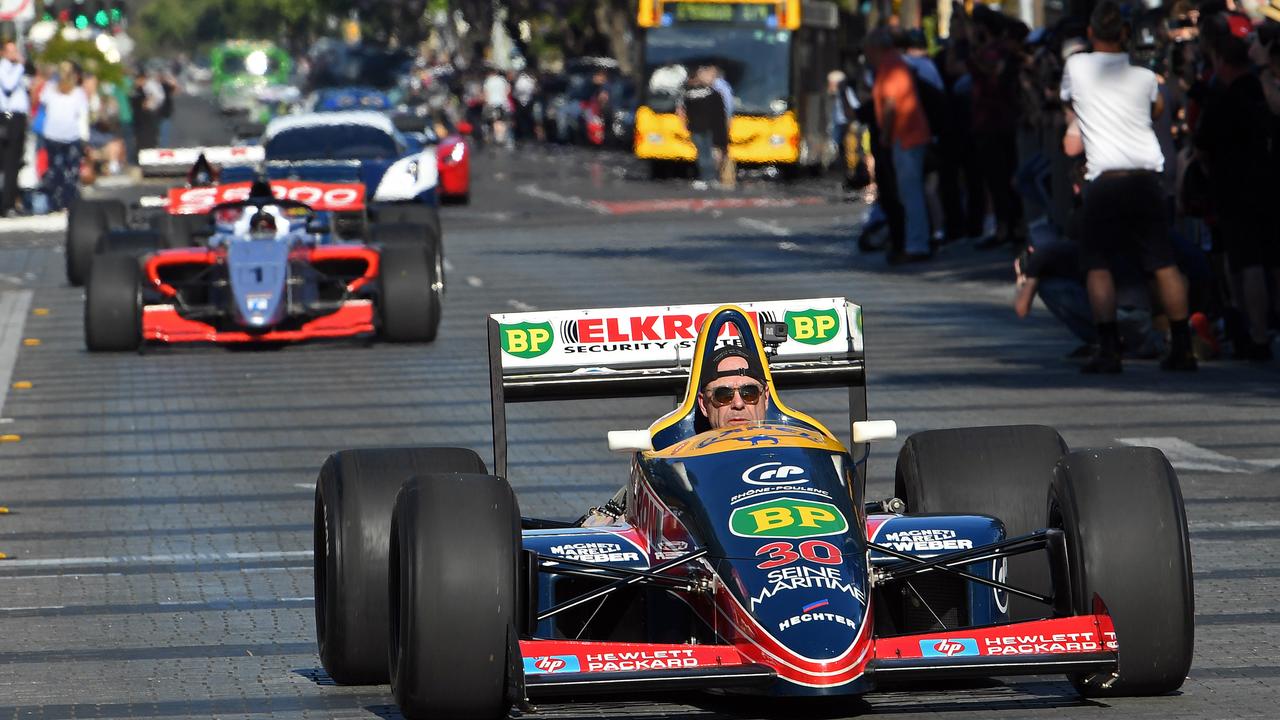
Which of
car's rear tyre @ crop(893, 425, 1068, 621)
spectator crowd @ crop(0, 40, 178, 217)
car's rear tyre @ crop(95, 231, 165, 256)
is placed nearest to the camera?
car's rear tyre @ crop(893, 425, 1068, 621)

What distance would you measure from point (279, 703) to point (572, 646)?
1.23 metres

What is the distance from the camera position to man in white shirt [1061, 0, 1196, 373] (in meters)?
15.1

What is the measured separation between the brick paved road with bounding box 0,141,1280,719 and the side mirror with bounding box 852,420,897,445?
0.82 m

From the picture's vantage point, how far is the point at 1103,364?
15.8 metres

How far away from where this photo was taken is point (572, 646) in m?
6.50

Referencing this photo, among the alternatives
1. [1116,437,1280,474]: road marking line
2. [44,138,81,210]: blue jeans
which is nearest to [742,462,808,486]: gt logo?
[1116,437,1280,474]: road marking line

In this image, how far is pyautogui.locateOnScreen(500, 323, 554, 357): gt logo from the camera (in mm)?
8367

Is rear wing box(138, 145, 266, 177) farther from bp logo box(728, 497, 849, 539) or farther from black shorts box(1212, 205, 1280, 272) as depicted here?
bp logo box(728, 497, 849, 539)

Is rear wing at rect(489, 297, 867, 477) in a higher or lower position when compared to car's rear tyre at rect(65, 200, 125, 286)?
higher

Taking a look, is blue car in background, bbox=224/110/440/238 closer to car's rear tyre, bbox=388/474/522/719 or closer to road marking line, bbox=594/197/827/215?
road marking line, bbox=594/197/827/215

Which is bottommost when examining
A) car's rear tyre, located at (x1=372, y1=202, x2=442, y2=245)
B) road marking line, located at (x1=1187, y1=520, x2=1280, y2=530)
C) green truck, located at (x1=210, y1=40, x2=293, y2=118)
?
green truck, located at (x1=210, y1=40, x2=293, y2=118)

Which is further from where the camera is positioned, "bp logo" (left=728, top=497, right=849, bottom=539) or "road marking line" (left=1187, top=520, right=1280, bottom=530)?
"road marking line" (left=1187, top=520, right=1280, bottom=530)

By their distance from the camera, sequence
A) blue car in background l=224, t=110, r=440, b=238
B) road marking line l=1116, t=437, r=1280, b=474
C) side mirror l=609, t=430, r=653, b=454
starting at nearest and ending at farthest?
1. side mirror l=609, t=430, r=653, b=454
2. road marking line l=1116, t=437, r=1280, b=474
3. blue car in background l=224, t=110, r=440, b=238

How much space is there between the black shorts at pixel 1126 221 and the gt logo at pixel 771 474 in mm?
8486
